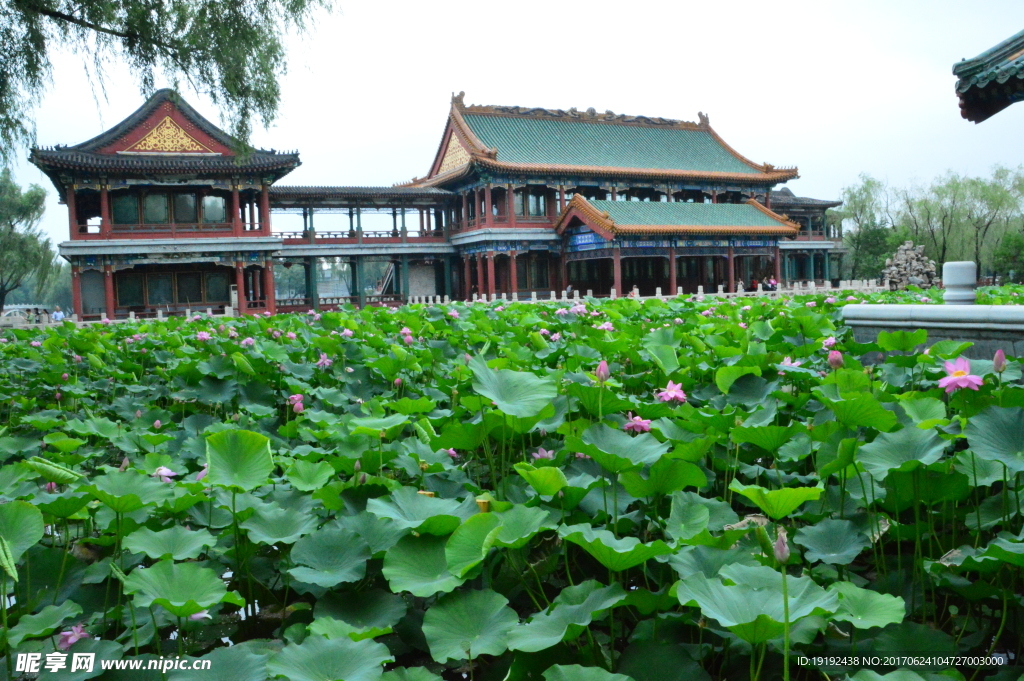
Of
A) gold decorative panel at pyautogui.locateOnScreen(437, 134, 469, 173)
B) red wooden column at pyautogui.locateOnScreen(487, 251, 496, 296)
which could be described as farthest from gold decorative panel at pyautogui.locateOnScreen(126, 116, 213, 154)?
red wooden column at pyautogui.locateOnScreen(487, 251, 496, 296)

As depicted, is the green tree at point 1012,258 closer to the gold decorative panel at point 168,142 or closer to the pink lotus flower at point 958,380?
the gold decorative panel at point 168,142

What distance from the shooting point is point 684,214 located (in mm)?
24297

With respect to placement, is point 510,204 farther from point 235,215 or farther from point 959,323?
point 959,323

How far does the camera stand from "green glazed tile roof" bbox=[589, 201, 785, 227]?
23.1 m

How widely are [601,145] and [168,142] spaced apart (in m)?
13.8

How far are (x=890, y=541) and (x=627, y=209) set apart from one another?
73.4ft

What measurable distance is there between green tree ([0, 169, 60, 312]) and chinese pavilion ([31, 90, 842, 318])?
12006 mm

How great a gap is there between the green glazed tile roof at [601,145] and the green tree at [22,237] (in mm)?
18620

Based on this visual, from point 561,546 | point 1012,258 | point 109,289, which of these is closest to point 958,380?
point 561,546

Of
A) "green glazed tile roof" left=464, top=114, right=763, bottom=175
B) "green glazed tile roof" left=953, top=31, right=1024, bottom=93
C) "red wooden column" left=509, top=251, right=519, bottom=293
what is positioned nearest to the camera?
"green glazed tile roof" left=953, top=31, right=1024, bottom=93

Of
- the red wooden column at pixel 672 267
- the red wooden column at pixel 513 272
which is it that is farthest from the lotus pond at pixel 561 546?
the red wooden column at pixel 672 267

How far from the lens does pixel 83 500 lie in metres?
1.59

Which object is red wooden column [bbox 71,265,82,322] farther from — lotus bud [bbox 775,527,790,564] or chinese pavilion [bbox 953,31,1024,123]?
lotus bud [bbox 775,527,790,564]

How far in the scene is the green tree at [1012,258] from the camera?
28.5 meters
